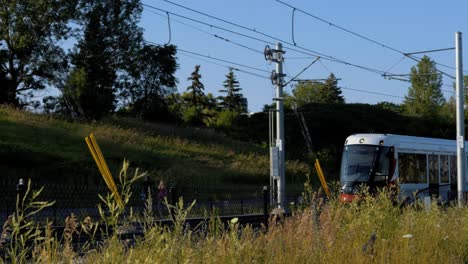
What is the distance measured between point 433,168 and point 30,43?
123 feet

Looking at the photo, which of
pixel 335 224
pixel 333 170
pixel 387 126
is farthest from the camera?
pixel 387 126

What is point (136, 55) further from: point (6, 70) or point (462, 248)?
point (462, 248)

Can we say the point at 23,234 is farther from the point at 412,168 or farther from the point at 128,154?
the point at 128,154

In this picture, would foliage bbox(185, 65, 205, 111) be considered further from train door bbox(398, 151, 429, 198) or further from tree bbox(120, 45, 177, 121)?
train door bbox(398, 151, 429, 198)

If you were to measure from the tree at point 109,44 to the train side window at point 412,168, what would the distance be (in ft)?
113

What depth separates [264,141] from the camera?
73625mm

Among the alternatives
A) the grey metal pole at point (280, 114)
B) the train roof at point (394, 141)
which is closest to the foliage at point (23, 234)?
the train roof at point (394, 141)

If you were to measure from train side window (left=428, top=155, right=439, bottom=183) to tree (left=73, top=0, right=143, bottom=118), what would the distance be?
33.7 metres

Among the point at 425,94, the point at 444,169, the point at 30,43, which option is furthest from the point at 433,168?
the point at 425,94

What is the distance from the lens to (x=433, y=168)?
91.1 ft

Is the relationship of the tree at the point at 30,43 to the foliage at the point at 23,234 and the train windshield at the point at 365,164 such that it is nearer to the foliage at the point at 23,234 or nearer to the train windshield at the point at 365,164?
the train windshield at the point at 365,164

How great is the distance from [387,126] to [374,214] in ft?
219

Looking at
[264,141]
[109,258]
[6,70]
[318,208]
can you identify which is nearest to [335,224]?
[318,208]

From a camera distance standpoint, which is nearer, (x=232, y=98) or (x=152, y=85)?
(x=152, y=85)
